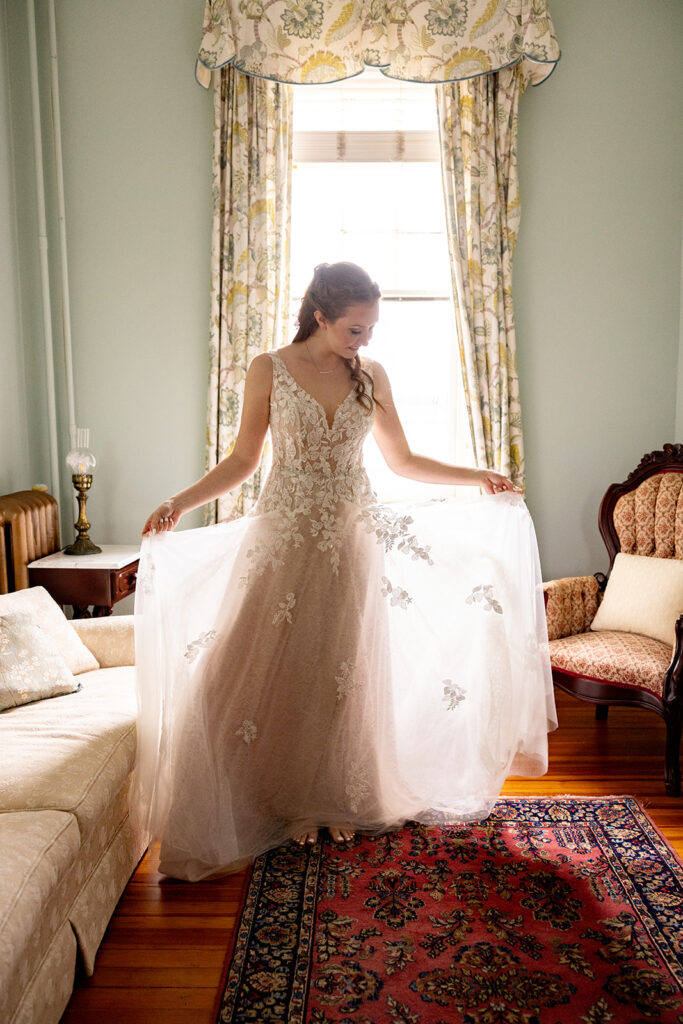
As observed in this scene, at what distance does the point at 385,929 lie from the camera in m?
2.02

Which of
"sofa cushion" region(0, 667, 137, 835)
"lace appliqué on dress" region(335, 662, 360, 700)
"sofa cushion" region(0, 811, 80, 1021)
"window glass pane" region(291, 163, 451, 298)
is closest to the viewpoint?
"sofa cushion" region(0, 811, 80, 1021)

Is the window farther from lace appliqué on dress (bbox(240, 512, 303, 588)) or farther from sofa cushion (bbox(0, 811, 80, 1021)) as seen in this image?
sofa cushion (bbox(0, 811, 80, 1021))

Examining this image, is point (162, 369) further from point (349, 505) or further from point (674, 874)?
point (674, 874)

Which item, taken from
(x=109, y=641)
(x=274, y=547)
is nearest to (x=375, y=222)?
(x=274, y=547)

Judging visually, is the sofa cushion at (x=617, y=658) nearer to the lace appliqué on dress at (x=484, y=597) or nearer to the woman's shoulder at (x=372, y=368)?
the lace appliqué on dress at (x=484, y=597)

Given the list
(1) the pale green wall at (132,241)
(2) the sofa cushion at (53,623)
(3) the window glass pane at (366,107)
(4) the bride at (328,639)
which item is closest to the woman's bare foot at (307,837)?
(4) the bride at (328,639)

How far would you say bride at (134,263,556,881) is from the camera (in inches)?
91.0

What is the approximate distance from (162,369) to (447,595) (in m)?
2.27

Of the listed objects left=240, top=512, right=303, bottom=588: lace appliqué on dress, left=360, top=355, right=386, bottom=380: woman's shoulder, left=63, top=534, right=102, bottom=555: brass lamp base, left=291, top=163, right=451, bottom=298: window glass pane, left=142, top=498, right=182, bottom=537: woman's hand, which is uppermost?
left=291, top=163, right=451, bottom=298: window glass pane

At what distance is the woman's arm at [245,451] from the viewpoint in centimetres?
245

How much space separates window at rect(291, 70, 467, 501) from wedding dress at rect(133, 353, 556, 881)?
1780 mm

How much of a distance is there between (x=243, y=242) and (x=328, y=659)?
7.82 ft

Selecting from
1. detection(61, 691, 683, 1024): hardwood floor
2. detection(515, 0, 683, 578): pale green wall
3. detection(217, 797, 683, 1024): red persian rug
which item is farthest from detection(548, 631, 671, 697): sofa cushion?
detection(515, 0, 683, 578): pale green wall

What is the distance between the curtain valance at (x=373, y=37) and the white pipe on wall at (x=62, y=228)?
2.49 ft
